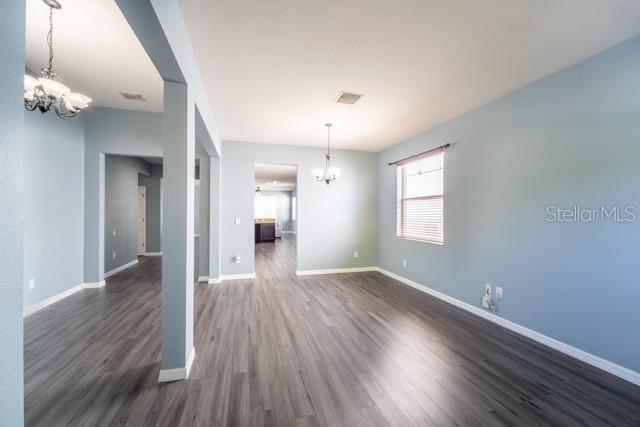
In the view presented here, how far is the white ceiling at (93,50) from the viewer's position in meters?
1.88

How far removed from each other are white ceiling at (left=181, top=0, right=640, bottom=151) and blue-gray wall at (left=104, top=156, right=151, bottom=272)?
11.2 feet

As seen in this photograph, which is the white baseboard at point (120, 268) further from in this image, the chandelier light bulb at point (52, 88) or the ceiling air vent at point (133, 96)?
the chandelier light bulb at point (52, 88)

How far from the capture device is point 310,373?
1.93 m

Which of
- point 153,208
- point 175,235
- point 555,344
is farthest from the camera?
point 153,208

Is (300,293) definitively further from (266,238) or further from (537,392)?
(266,238)

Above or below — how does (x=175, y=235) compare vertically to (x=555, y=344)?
above

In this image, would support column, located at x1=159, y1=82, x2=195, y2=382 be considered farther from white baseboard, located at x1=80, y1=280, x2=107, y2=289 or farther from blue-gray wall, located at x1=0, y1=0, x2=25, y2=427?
white baseboard, located at x1=80, y1=280, x2=107, y2=289

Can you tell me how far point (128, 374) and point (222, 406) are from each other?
0.91 m

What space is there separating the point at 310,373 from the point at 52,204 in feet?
13.5

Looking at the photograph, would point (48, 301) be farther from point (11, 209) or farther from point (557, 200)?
point (557, 200)

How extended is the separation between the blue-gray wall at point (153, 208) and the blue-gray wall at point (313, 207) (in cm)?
384

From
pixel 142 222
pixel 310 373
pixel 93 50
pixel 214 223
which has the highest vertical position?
pixel 93 50

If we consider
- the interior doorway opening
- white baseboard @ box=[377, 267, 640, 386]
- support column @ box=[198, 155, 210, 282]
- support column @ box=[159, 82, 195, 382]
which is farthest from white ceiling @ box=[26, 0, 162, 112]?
white baseboard @ box=[377, 267, 640, 386]

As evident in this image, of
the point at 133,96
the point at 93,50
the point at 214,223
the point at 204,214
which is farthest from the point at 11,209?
the point at 204,214
